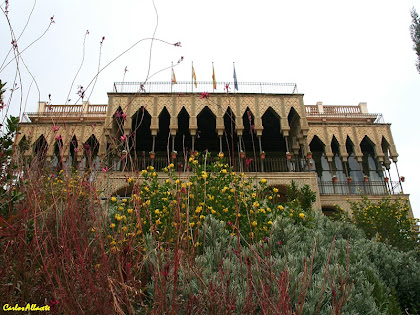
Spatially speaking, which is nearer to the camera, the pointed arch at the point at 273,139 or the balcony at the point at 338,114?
A: the pointed arch at the point at 273,139

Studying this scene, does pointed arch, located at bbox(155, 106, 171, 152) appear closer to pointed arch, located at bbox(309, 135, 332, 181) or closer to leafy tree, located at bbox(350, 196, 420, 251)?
pointed arch, located at bbox(309, 135, 332, 181)

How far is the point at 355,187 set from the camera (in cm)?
2131

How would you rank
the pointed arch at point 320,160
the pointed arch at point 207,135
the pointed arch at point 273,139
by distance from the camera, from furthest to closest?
the pointed arch at point 273,139, the pointed arch at point 207,135, the pointed arch at point 320,160

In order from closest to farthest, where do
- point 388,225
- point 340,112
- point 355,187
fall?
point 388,225
point 355,187
point 340,112

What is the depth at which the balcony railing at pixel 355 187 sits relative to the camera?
2078 centimetres

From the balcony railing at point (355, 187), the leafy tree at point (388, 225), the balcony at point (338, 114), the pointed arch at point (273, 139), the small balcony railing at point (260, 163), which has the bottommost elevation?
the leafy tree at point (388, 225)

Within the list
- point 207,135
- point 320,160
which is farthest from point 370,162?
point 207,135

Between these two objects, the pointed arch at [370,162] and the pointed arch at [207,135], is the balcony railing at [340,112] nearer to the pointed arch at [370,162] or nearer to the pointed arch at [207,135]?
the pointed arch at [370,162]

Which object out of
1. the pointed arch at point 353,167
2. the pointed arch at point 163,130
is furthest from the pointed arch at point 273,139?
the pointed arch at point 163,130

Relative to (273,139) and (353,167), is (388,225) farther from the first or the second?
(273,139)

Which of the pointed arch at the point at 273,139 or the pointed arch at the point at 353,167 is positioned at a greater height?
the pointed arch at the point at 273,139

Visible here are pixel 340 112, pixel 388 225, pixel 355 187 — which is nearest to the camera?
pixel 388 225

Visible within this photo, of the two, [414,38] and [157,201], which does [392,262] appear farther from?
[414,38]

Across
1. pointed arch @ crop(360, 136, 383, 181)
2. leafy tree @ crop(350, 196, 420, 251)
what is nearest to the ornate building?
pointed arch @ crop(360, 136, 383, 181)
